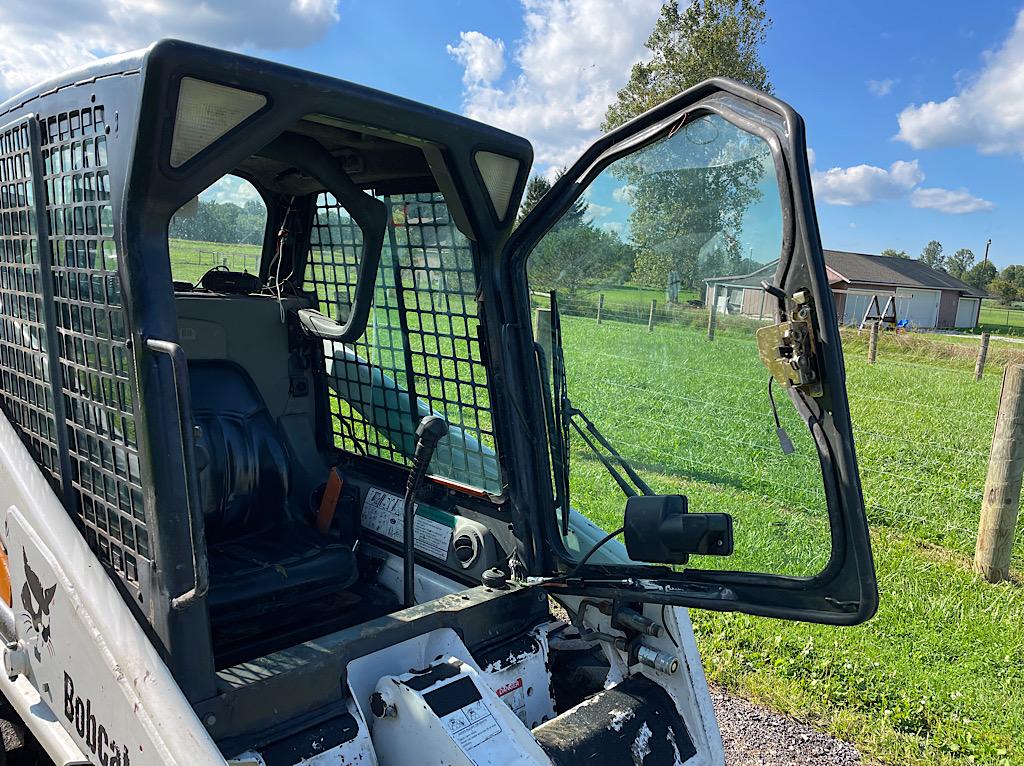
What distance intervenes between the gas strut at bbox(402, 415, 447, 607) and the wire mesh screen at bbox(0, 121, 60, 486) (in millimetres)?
1020

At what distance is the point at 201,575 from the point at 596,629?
4.53 ft

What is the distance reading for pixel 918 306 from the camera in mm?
48531

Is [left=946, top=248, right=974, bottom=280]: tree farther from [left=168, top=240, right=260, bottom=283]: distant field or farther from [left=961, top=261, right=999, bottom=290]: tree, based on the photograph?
[left=168, top=240, right=260, bottom=283]: distant field

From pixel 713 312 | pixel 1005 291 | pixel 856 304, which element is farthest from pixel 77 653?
pixel 1005 291

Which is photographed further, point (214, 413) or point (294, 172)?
point (294, 172)

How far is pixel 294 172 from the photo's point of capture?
3186 millimetres

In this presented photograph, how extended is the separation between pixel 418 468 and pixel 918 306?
52835 millimetres

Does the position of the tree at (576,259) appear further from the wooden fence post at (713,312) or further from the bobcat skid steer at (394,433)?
the wooden fence post at (713,312)

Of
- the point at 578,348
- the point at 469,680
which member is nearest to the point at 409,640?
the point at 469,680

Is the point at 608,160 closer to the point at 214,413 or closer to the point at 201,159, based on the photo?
the point at 201,159

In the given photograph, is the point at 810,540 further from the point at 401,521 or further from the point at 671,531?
the point at 401,521

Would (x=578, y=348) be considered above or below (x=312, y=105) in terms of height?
below

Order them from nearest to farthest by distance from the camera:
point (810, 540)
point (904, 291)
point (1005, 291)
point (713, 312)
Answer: point (810, 540) → point (713, 312) → point (904, 291) → point (1005, 291)

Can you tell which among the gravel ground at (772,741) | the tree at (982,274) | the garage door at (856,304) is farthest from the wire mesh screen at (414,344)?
the tree at (982,274)
